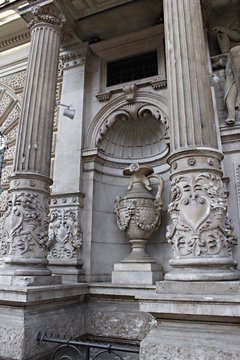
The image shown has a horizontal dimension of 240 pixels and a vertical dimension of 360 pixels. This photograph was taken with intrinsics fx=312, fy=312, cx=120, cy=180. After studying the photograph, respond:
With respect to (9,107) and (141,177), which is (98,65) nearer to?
(9,107)

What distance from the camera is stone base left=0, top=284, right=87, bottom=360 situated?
4.77m

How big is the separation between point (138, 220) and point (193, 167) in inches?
117

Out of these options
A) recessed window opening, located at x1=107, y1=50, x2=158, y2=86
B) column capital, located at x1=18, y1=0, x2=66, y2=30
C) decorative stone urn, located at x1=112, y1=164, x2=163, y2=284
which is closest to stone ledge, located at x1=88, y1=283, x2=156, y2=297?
decorative stone urn, located at x1=112, y1=164, x2=163, y2=284

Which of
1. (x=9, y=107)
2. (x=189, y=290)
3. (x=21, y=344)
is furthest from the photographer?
(x=9, y=107)

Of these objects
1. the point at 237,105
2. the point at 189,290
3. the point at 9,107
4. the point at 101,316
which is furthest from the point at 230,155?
the point at 9,107

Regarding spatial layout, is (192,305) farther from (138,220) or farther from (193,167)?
(138,220)

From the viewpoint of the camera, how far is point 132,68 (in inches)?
353

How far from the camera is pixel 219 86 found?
719 centimetres

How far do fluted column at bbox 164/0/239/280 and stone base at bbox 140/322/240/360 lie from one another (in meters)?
0.58

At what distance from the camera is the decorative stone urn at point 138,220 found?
271 inches

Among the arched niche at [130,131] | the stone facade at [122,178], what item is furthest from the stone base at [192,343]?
the arched niche at [130,131]

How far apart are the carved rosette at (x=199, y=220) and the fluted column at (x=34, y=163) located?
102 inches

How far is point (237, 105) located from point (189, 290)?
440 cm

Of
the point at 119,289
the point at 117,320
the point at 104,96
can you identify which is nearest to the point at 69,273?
the point at 119,289
